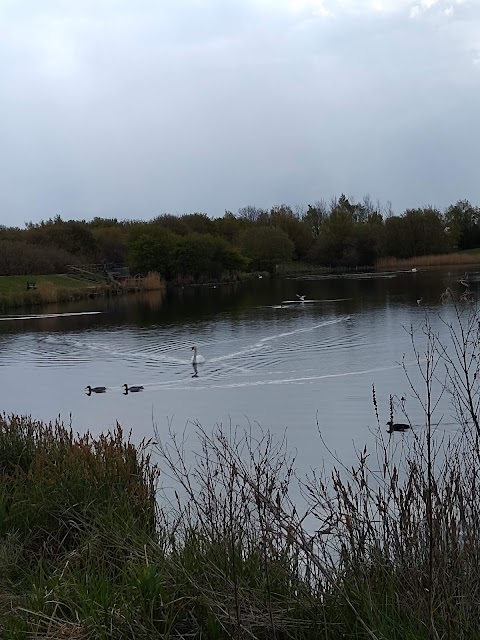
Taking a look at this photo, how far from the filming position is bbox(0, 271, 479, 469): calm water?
12.4 m

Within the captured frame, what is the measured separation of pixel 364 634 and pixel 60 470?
3972mm

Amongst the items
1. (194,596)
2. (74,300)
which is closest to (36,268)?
(74,300)

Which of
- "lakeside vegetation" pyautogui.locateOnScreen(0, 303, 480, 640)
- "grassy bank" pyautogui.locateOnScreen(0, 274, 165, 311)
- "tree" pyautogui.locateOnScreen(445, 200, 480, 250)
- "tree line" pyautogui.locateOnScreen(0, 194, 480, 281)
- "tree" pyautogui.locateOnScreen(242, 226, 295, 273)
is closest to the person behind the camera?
"lakeside vegetation" pyautogui.locateOnScreen(0, 303, 480, 640)

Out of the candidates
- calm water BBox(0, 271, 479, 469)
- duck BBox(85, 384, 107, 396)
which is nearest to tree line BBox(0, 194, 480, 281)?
calm water BBox(0, 271, 479, 469)

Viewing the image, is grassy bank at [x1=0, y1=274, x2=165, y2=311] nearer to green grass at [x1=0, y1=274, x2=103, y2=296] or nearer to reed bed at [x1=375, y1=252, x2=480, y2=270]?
green grass at [x1=0, y1=274, x2=103, y2=296]

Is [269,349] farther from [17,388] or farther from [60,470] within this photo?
[60,470]

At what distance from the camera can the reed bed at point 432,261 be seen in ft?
236

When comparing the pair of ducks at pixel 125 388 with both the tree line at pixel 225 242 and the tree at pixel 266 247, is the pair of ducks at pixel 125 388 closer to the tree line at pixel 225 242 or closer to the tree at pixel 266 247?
the tree line at pixel 225 242

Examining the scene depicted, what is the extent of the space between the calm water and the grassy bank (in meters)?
10.2

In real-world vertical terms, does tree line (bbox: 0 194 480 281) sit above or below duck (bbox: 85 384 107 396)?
above

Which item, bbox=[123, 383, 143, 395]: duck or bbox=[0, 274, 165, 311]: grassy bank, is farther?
bbox=[0, 274, 165, 311]: grassy bank

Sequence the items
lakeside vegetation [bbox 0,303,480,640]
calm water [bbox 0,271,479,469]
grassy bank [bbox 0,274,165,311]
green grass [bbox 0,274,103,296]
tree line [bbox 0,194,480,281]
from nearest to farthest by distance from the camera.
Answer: lakeside vegetation [bbox 0,303,480,640] < calm water [bbox 0,271,479,469] < grassy bank [bbox 0,274,165,311] < green grass [bbox 0,274,103,296] < tree line [bbox 0,194,480,281]

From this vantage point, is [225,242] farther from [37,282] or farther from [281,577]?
[281,577]

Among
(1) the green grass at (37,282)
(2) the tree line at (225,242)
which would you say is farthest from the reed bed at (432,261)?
(1) the green grass at (37,282)
